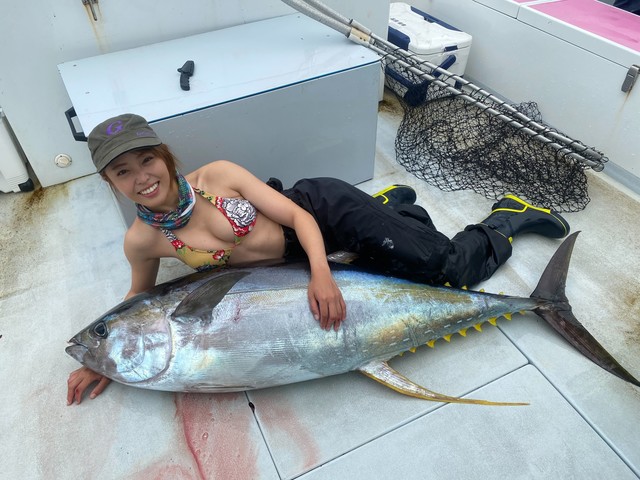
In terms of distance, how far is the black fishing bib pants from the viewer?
6.18 ft

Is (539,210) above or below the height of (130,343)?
below

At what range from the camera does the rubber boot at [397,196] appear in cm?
243

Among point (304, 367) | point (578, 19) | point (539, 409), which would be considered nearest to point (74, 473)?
point (304, 367)

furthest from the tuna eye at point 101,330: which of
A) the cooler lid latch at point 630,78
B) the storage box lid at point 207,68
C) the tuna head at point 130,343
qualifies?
the cooler lid latch at point 630,78

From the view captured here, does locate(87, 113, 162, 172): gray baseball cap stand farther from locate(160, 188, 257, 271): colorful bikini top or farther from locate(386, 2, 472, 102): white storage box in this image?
locate(386, 2, 472, 102): white storage box

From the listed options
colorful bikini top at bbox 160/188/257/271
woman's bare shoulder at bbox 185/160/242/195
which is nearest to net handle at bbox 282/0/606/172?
woman's bare shoulder at bbox 185/160/242/195

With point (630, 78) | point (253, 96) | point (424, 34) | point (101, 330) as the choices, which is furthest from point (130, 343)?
point (424, 34)

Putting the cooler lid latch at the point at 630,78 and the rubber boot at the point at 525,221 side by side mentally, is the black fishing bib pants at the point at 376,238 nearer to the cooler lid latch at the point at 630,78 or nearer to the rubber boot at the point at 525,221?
the rubber boot at the point at 525,221

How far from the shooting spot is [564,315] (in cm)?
190

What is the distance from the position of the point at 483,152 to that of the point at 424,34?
3.56 feet

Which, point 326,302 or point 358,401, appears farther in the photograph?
point 358,401

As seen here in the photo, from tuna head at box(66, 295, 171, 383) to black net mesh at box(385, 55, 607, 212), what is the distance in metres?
1.85

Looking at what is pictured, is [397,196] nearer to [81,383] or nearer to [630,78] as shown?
[630,78]

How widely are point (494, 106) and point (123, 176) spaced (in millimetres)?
2098
